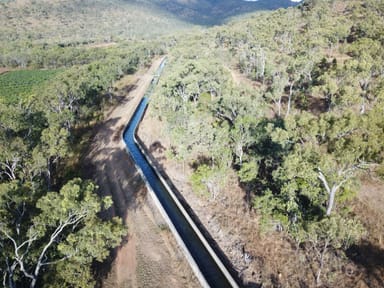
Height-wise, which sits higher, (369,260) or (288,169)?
(288,169)

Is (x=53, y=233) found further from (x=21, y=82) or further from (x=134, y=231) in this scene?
(x=21, y=82)

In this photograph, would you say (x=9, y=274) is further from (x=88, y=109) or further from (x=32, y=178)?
(x=88, y=109)

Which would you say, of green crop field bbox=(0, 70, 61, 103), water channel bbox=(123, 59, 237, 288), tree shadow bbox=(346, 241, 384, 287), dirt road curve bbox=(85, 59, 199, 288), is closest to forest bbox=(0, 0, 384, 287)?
tree shadow bbox=(346, 241, 384, 287)

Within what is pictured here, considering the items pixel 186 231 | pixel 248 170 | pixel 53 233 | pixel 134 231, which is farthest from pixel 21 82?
pixel 248 170

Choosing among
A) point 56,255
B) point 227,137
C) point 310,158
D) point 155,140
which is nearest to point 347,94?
point 227,137

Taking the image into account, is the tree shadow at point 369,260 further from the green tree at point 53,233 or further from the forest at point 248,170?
the green tree at point 53,233
